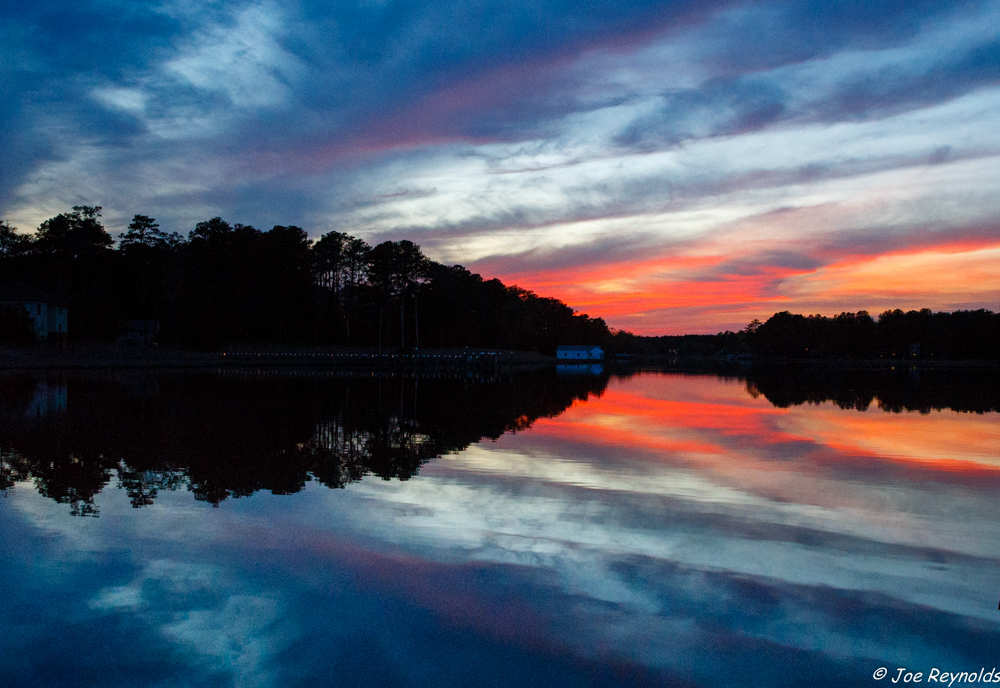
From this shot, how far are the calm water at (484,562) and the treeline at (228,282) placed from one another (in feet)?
215

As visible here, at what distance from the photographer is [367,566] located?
7.45 m

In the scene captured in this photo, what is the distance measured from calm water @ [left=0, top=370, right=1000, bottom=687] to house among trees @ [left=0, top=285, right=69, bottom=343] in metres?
60.9

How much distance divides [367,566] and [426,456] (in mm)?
7753

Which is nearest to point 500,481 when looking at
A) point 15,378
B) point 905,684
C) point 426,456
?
point 426,456

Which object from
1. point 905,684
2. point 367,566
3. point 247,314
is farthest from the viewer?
point 247,314

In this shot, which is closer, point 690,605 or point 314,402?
point 690,605

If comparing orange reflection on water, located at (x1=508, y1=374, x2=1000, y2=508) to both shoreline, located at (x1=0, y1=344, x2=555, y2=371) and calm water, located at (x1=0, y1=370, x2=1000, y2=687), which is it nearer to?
calm water, located at (x1=0, y1=370, x2=1000, y2=687)

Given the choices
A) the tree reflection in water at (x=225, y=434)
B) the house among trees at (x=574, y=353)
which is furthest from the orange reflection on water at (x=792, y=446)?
the house among trees at (x=574, y=353)

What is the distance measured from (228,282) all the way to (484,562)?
280ft

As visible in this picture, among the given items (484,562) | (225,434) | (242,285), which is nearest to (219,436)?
(225,434)

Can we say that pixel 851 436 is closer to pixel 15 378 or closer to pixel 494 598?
pixel 494 598

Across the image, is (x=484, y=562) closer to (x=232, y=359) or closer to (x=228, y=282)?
(x=232, y=359)

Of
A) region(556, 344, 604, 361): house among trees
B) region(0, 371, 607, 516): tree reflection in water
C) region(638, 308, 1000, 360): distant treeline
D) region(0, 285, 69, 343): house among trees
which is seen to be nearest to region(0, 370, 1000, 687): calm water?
region(0, 371, 607, 516): tree reflection in water

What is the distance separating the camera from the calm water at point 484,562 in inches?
211
